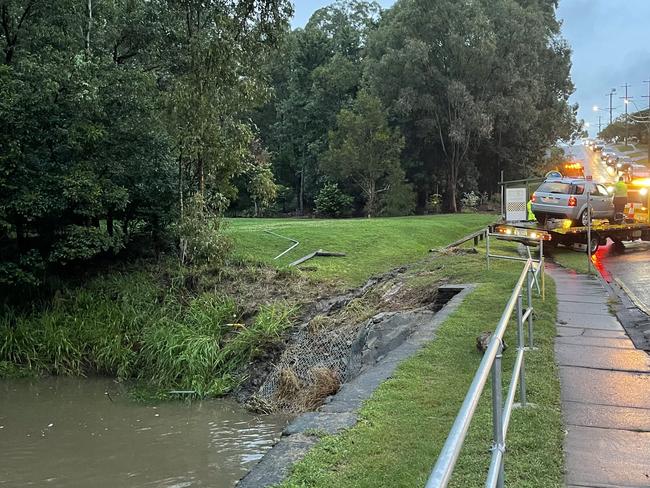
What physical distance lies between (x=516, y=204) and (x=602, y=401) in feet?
49.6

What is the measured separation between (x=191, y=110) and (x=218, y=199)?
2.55 meters

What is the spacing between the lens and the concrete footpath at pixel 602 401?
179 inches

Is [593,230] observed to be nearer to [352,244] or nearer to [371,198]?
[352,244]

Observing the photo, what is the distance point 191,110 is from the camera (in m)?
14.7

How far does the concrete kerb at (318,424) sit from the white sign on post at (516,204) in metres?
13.2

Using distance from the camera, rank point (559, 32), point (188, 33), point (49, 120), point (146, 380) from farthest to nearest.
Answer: point (559, 32) < point (188, 33) < point (49, 120) < point (146, 380)

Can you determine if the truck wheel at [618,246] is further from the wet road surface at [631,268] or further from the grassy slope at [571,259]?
the grassy slope at [571,259]

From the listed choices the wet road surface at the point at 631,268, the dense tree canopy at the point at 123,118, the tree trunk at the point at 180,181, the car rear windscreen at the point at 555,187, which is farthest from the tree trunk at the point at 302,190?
the tree trunk at the point at 180,181

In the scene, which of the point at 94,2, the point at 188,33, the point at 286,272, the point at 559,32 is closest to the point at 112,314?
the point at 286,272

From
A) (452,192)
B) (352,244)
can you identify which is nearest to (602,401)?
(352,244)

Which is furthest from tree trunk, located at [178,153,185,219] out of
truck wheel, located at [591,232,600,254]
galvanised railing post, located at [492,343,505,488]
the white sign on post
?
galvanised railing post, located at [492,343,505,488]

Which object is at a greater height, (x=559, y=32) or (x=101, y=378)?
(x=559, y=32)

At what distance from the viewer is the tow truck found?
18438 mm

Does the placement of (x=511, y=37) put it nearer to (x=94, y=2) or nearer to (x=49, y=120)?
(x=94, y=2)
